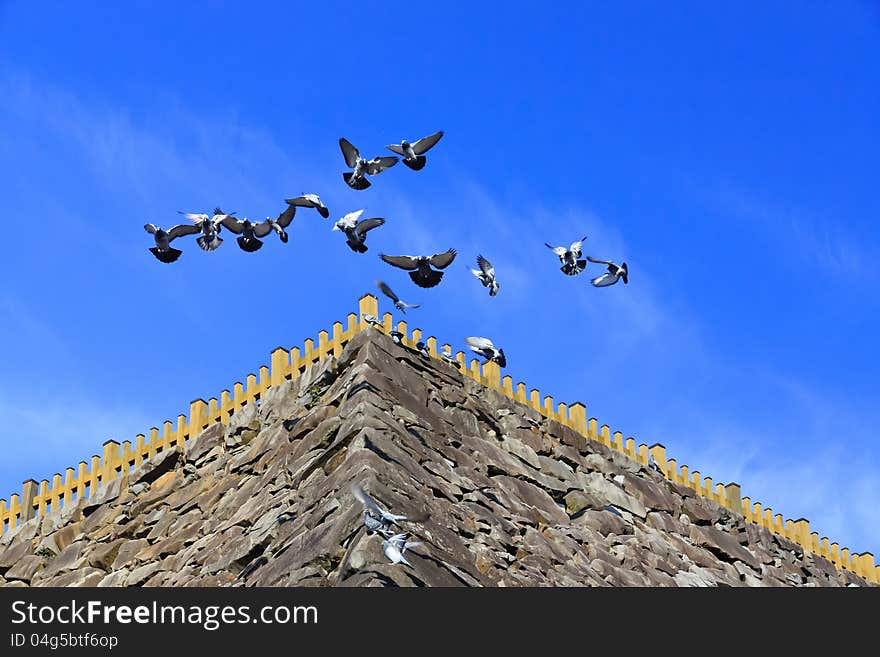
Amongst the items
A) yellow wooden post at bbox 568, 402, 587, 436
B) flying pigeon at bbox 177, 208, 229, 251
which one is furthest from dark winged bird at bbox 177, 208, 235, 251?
yellow wooden post at bbox 568, 402, 587, 436

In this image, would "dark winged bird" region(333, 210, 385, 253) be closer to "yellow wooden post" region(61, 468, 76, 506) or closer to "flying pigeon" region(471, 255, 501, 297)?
"flying pigeon" region(471, 255, 501, 297)

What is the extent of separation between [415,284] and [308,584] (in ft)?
22.2

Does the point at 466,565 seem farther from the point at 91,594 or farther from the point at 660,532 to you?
the point at 660,532

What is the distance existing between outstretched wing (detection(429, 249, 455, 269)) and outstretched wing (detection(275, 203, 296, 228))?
226 cm

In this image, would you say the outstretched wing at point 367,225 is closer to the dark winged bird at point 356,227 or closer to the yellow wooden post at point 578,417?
the dark winged bird at point 356,227

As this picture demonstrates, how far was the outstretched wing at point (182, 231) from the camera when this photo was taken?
26.5 metres

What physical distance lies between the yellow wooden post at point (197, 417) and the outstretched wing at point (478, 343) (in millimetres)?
4586

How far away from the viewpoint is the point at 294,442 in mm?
26219

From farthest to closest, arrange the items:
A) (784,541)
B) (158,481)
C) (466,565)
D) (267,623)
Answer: (784,541) → (158,481) → (466,565) → (267,623)

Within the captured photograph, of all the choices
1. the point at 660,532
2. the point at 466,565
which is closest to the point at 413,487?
the point at 466,565

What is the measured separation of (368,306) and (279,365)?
1890mm

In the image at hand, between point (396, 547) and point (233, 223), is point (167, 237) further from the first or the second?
point (396, 547)

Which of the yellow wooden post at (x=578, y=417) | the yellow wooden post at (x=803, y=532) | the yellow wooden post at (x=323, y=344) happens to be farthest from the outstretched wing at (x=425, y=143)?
the yellow wooden post at (x=803, y=532)

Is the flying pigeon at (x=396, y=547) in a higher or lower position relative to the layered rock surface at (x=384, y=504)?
lower
